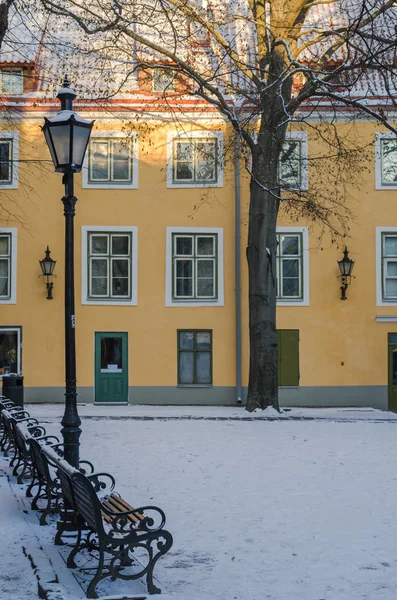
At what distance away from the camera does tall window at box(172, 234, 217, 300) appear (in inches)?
1041

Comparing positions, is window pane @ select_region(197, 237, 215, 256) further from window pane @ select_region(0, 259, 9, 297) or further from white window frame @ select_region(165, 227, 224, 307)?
window pane @ select_region(0, 259, 9, 297)

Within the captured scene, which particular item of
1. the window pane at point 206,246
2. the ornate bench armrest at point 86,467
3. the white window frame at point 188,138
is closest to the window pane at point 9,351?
the window pane at point 206,246

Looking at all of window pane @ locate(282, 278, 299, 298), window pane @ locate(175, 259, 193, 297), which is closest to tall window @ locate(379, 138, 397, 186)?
window pane @ locate(282, 278, 299, 298)

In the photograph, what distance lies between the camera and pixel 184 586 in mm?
6105

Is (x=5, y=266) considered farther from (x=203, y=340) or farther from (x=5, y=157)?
(x=203, y=340)

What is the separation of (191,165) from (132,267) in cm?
347

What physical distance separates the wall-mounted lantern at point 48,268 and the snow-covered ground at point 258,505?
28.0 feet

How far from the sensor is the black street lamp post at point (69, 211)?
9.31m

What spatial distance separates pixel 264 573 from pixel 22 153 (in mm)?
21004

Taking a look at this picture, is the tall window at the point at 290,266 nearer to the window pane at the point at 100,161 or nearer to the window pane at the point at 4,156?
the window pane at the point at 100,161

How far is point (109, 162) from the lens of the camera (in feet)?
86.9

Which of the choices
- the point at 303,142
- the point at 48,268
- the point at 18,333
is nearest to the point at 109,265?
the point at 48,268

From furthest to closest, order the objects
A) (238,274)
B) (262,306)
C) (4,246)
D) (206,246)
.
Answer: (206,246) → (238,274) → (4,246) → (262,306)

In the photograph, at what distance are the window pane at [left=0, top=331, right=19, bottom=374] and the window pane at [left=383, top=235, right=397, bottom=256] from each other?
11071 millimetres
